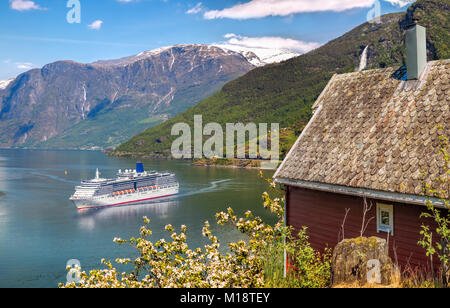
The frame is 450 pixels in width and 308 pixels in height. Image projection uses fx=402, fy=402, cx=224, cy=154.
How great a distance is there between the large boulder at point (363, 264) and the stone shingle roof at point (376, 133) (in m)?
2.09

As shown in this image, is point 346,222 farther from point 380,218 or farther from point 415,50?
point 415,50

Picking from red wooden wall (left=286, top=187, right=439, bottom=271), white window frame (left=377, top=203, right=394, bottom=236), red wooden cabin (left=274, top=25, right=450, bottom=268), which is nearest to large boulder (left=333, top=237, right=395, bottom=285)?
red wooden cabin (left=274, top=25, right=450, bottom=268)

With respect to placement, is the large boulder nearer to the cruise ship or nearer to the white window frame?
the white window frame

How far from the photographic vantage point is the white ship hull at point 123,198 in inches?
2426

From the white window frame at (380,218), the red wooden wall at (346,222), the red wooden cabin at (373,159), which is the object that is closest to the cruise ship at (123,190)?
the red wooden wall at (346,222)

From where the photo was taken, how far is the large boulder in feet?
→ 21.6

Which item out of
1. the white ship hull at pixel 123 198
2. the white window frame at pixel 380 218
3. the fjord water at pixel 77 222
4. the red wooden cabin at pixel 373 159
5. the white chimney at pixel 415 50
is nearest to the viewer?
the red wooden cabin at pixel 373 159

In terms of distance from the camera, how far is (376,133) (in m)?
10.1

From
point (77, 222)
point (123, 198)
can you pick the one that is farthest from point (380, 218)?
point (123, 198)

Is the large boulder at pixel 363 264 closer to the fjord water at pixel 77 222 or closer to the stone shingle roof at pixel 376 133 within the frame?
the stone shingle roof at pixel 376 133

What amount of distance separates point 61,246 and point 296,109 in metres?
147

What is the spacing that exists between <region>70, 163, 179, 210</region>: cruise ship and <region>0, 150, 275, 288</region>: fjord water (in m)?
2.53

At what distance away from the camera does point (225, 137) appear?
506ft

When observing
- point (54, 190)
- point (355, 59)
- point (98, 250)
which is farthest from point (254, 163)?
point (355, 59)
